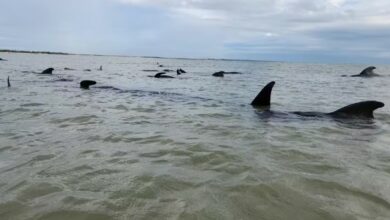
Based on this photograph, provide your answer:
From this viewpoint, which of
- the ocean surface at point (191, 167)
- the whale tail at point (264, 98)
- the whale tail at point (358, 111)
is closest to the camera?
the ocean surface at point (191, 167)

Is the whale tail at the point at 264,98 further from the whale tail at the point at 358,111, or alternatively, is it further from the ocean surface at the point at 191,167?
the whale tail at the point at 358,111

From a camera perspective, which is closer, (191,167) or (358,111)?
(191,167)

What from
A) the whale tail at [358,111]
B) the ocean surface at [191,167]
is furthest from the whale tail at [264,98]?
the whale tail at [358,111]

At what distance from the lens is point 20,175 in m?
5.93

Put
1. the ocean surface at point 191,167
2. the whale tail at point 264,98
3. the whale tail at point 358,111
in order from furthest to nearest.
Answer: the whale tail at point 264,98, the whale tail at point 358,111, the ocean surface at point 191,167

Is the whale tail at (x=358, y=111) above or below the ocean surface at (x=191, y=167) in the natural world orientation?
above

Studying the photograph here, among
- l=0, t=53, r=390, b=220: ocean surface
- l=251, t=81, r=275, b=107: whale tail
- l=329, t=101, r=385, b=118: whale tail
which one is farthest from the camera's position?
l=251, t=81, r=275, b=107: whale tail

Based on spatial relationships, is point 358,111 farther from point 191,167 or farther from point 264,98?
point 191,167

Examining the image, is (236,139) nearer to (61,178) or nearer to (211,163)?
(211,163)

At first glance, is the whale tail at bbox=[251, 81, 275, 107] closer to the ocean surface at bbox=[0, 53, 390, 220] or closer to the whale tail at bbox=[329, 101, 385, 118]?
the ocean surface at bbox=[0, 53, 390, 220]

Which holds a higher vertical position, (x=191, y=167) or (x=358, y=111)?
(x=358, y=111)

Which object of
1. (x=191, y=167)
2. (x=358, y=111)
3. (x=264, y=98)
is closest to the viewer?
(x=191, y=167)

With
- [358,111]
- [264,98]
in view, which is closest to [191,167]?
[358,111]

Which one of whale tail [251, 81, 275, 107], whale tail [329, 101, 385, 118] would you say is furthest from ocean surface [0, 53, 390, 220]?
whale tail [251, 81, 275, 107]
